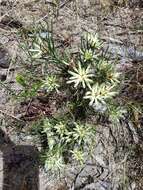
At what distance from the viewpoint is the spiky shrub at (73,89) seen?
80.6 inches

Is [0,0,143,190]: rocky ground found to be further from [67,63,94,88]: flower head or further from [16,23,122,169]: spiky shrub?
[67,63,94,88]: flower head

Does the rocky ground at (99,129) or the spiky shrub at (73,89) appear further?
the rocky ground at (99,129)

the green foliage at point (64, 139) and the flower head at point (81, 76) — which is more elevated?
the flower head at point (81, 76)

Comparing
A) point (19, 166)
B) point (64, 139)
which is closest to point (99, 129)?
point (64, 139)

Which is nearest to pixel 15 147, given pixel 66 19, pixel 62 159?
pixel 62 159

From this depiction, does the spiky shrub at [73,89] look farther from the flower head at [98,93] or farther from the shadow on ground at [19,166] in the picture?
the shadow on ground at [19,166]

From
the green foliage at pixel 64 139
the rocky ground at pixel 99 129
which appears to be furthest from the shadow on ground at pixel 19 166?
the green foliage at pixel 64 139

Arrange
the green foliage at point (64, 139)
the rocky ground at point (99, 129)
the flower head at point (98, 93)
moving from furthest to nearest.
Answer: the rocky ground at point (99, 129) → the green foliage at point (64, 139) → the flower head at point (98, 93)

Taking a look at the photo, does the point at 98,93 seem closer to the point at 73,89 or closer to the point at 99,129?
the point at 73,89

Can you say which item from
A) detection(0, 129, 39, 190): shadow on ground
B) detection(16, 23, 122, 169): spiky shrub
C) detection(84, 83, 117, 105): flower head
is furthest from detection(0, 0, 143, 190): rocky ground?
detection(84, 83, 117, 105): flower head

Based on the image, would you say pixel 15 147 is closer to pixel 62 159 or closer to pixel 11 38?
pixel 62 159

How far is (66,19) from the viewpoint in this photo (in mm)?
2867

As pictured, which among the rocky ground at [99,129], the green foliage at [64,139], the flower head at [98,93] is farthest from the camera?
the rocky ground at [99,129]

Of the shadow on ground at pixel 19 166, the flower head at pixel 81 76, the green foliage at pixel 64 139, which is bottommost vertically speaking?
the shadow on ground at pixel 19 166
